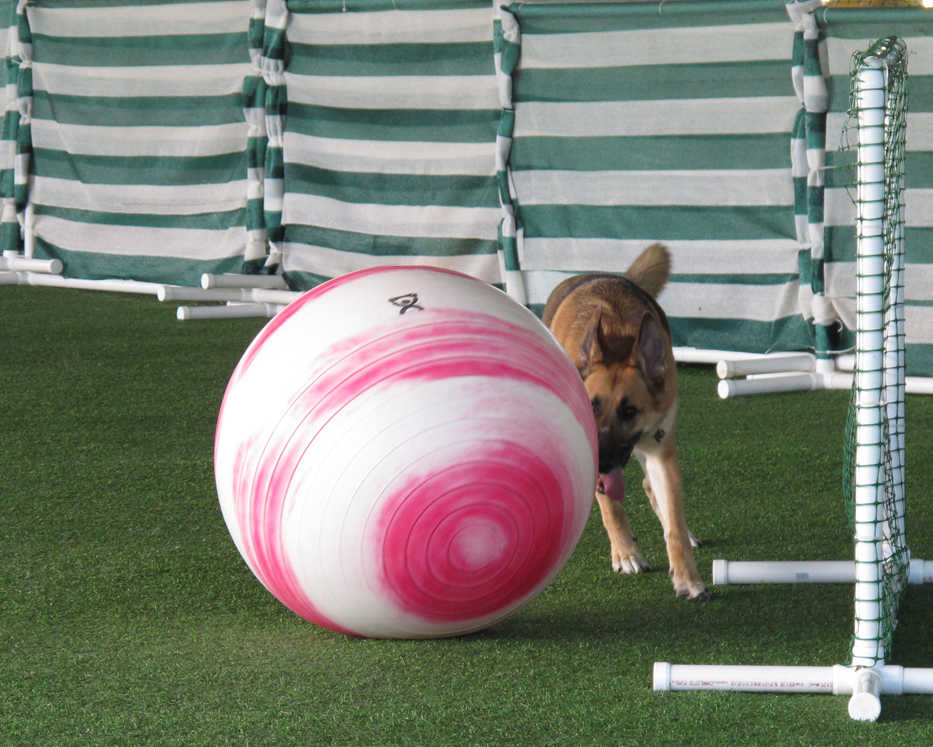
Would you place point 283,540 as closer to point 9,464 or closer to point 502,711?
point 502,711

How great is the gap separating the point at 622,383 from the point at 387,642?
1072 mm

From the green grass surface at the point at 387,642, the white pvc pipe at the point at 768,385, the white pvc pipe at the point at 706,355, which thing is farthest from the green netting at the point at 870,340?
the white pvc pipe at the point at 706,355

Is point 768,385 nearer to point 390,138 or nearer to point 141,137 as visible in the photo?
point 390,138

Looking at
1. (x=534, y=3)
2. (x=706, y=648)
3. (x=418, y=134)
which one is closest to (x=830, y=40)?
(x=534, y=3)

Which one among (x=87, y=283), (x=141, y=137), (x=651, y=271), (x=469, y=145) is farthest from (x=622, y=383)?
(x=87, y=283)

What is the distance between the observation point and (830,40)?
656cm

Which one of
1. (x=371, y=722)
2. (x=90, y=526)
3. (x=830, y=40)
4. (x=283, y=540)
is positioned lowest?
(x=90, y=526)

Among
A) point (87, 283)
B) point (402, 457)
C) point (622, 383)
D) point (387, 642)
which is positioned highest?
point (402, 457)

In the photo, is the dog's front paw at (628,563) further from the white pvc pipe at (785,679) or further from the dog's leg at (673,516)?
the white pvc pipe at (785,679)

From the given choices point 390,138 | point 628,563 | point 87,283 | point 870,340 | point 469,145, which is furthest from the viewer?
point 87,283

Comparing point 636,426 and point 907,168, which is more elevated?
point 907,168

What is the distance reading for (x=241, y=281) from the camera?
29.6ft

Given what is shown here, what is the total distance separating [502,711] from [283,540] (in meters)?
0.59

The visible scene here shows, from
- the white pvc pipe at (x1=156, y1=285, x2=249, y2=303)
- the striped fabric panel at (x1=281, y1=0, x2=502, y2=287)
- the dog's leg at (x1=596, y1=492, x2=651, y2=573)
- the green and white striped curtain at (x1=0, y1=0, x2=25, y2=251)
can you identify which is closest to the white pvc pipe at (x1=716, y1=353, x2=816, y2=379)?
the striped fabric panel at (x1=281, y1=0, x2=502, y2=287)
